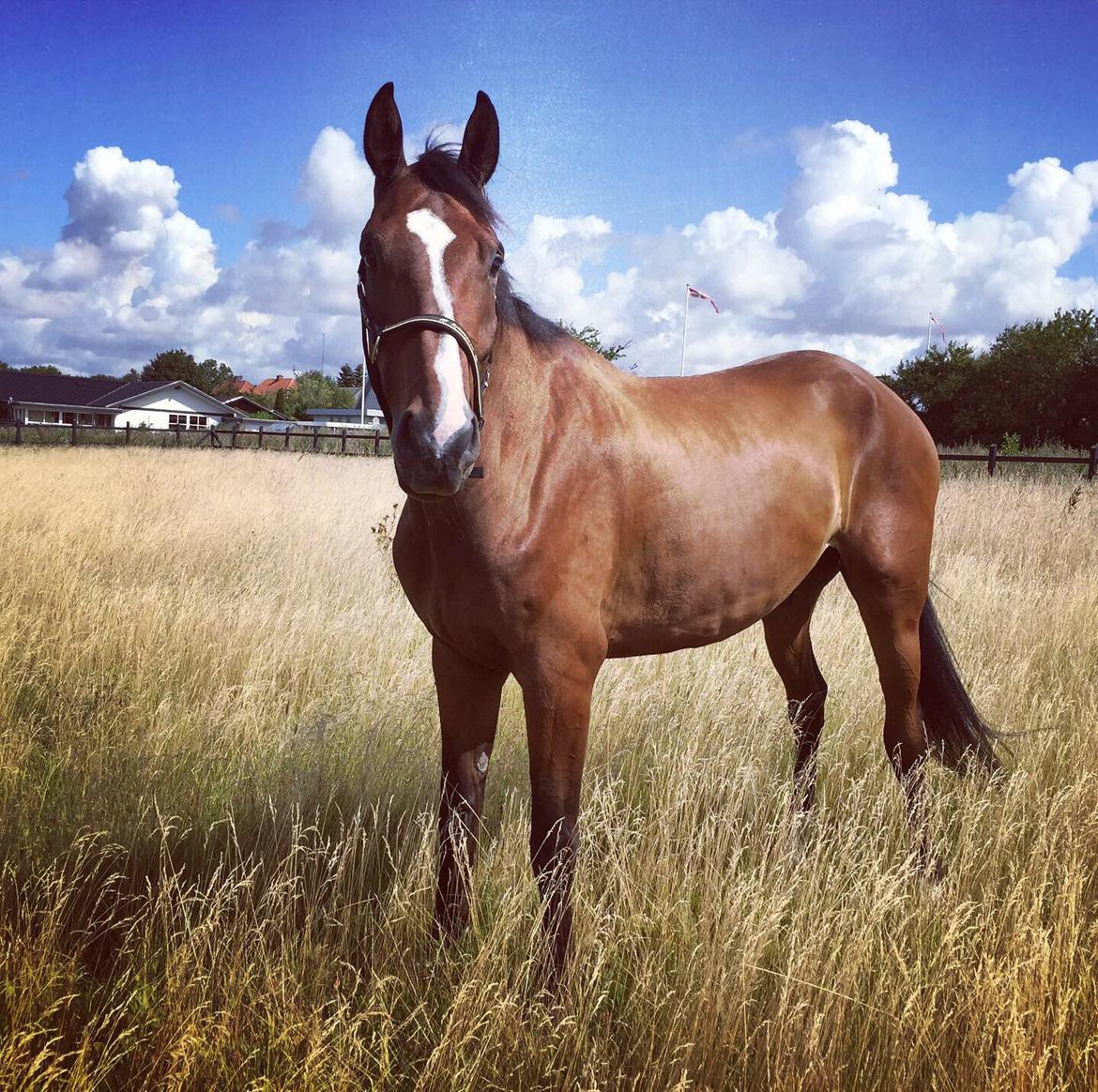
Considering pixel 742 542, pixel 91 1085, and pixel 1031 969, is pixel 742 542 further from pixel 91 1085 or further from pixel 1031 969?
pixel 91 1085

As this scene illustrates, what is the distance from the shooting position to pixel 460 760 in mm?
2480

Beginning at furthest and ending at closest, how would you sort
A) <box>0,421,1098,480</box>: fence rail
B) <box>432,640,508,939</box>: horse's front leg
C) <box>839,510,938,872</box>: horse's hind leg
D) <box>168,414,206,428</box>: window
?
<box>168,414,206,428</box>: window
<box>0,421,1098,480</box>: fence rail
<box>839,510,938,872</box>: horse's hind leg
<box>432,640,508,939</box>: horse's front leg

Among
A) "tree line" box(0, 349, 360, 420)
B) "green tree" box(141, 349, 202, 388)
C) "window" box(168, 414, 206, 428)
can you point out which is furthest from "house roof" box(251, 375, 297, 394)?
"window" box(168, 414, 206, 428)

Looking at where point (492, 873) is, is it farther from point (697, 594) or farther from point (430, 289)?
point (430, 289)

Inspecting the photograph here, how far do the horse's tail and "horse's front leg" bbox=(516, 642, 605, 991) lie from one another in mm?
2130

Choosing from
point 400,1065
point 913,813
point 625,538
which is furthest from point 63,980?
point 913,813

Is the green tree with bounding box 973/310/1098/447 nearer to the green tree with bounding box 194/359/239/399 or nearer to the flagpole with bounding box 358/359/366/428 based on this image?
the flagpole with bounding box 358/359/366/428

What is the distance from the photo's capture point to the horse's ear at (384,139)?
2.20 meters

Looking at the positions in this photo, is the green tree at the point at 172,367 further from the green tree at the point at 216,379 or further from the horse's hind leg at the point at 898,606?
the horse's hind leg at the point at 898,606

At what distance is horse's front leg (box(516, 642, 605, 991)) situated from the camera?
2.16 meters

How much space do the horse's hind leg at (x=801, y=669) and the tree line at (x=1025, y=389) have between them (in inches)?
1220

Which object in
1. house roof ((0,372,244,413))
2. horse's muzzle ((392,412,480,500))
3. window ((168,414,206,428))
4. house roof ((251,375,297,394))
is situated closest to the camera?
horse's muzzle ((392,412,480,500))

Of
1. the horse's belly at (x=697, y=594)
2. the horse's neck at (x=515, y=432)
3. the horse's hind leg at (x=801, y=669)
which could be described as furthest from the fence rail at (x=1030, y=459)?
the horse's neck at (x=515, y=432)

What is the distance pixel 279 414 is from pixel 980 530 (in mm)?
91855
